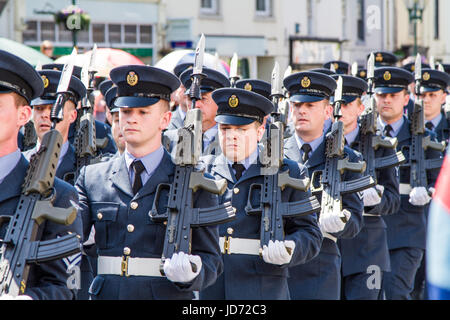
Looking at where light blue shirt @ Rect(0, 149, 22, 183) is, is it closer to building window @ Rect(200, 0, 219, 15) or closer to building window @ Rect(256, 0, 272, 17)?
building window @ Rect(200, 0, 219, 15)

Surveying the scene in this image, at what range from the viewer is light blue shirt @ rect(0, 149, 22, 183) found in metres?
3.94

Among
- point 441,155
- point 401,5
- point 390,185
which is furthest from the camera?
point 401,5

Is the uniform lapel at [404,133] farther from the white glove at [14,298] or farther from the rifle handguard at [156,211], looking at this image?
the white glove at [14,298]

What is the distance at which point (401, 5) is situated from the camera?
33812mm

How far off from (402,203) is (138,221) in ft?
15.1

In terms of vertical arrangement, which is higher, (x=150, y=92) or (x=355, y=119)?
(x=355, y=119)

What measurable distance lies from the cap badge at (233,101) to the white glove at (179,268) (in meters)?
1.64

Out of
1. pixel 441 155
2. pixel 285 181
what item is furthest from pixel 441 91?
pixel 285 181

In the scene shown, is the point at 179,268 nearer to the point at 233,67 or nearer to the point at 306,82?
the point at 306,82

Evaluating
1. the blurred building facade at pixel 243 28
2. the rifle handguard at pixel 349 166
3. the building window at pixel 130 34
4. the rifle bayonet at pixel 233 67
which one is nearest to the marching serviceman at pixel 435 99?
the rifle bayonet at pixel 233 67

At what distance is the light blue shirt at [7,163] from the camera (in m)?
3.94
